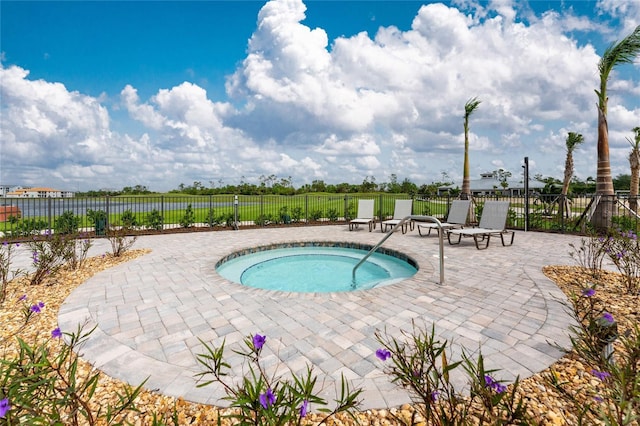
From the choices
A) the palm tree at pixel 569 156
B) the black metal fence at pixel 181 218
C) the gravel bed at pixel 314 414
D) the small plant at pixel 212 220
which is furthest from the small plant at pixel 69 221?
the palm tree at pixel 569 156

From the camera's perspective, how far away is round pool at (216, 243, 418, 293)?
6129mm

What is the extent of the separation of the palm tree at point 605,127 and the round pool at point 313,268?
23.6 ft

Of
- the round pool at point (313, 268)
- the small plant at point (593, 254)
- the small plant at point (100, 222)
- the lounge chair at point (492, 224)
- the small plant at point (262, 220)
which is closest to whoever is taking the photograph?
the small plant at point (593, 254)

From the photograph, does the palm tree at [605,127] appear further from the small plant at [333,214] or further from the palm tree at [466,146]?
the small plant at [333,214]

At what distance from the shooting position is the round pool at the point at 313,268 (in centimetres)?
613

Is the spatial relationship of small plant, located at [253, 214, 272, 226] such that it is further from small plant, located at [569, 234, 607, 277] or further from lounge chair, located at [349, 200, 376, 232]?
small plant, located at [569, 234, 607, 277]

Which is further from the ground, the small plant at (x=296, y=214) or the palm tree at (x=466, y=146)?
the palm tree at (x=466, y=146)

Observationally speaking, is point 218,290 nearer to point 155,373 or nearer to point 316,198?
point 155,373

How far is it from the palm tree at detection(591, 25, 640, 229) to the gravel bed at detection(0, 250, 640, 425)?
5.74 m

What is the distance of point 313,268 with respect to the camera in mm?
7320

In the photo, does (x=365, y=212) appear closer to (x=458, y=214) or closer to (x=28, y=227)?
(x=458, y=214)

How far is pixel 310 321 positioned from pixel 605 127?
472 inches

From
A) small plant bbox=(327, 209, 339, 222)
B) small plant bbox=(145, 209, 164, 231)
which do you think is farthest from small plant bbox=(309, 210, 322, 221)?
small plant bbox=(145, 209, 164, 231)

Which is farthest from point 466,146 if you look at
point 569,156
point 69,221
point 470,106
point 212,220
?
point 69,221
